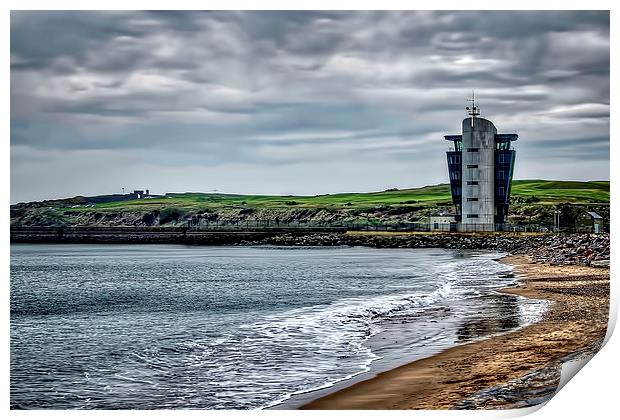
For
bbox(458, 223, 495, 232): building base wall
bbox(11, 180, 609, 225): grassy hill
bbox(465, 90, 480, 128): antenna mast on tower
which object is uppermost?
bbox(465, 90, 480, 128): antenna mast on tower

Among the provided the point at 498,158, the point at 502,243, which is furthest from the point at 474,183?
the point at 502,243

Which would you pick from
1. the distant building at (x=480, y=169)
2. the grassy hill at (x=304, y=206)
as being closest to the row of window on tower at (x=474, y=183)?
the distant building at (x=480, y=169)

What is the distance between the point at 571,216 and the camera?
1714 inches

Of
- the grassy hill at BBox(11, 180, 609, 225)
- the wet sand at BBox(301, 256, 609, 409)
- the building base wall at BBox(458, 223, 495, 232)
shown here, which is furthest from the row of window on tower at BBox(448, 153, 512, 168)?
the wet sand at BBox(301, 256, 609, 409)

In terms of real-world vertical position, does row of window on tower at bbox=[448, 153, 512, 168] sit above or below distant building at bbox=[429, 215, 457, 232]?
above

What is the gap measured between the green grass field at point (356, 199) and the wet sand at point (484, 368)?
4008cm

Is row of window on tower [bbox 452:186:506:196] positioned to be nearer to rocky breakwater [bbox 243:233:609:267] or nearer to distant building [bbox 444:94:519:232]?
distant building [bbox 444:94:519:232]

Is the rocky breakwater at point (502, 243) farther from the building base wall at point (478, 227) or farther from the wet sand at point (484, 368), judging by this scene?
the wet sand at point (484, 368)

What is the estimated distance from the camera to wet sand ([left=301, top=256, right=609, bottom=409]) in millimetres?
6855

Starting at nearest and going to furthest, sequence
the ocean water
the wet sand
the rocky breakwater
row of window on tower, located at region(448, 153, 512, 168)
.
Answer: the wet sand
the ocean water
the rocky breakwater
row of window on tower, located at region(448, 153, 512, 168)

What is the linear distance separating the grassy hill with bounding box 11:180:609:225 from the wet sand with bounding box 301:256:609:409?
34659 millimetres

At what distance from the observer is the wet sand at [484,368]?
6855 mm

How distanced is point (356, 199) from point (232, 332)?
197 ft

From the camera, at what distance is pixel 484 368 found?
773cm
